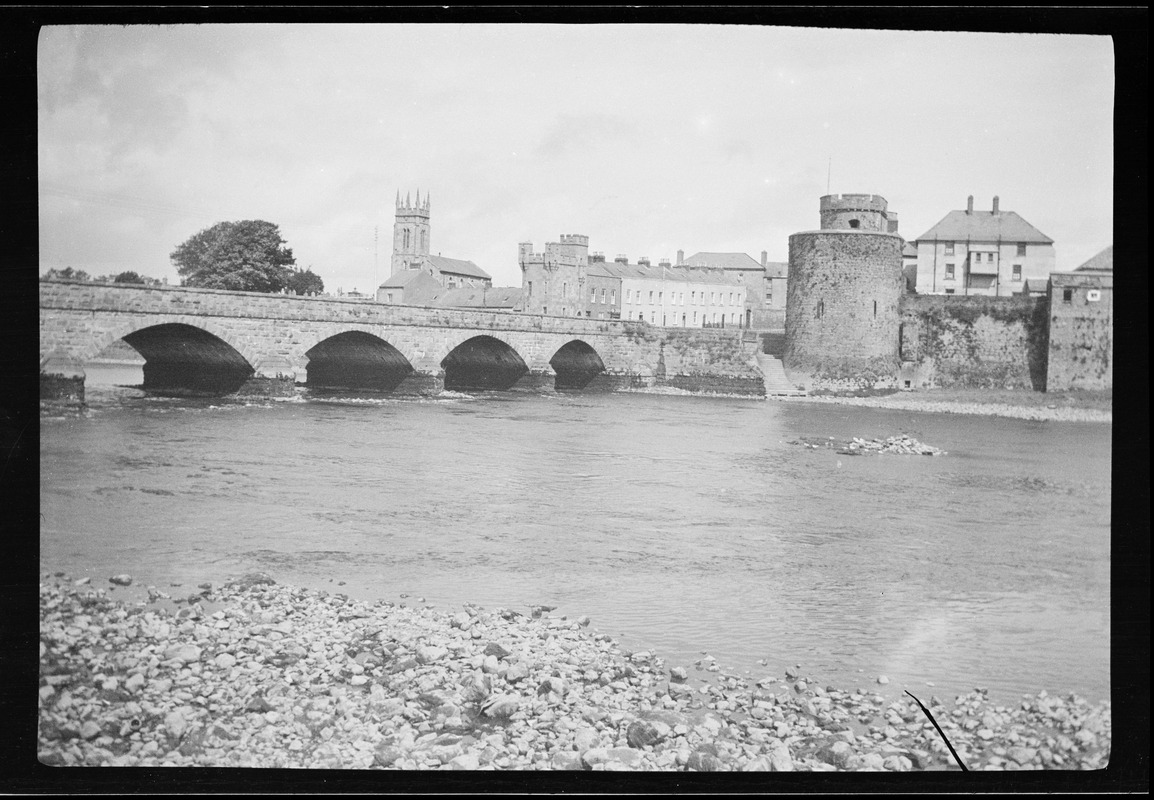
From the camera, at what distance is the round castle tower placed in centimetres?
1427

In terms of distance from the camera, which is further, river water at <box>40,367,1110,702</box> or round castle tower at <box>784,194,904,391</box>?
round castle tower at <box>784,194,904,391</box>

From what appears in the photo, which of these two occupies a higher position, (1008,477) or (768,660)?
(1008,477)

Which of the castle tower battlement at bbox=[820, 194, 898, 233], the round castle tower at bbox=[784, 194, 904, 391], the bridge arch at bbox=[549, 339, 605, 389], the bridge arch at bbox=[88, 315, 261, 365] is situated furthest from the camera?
the bridge arch at bbox=[549, 339, 605, 389]

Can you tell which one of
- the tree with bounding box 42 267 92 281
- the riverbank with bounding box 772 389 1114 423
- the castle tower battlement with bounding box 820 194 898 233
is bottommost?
the riverbank with bounding box 772 389 1114 423

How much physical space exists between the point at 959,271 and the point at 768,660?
1036cm

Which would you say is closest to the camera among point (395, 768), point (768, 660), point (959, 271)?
point (395, 768)

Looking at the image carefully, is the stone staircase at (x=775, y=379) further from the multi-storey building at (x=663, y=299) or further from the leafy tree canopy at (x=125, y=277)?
the leafy tree canopy at (x=125, y=277)

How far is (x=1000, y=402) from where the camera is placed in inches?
355

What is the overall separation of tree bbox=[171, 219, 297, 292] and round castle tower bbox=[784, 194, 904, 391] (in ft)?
25.2

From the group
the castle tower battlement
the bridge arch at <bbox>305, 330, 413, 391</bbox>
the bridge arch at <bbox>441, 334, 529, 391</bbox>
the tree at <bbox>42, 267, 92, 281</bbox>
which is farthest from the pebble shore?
the bridge arch at <bbox>441, 334, 529, 391</bbox>

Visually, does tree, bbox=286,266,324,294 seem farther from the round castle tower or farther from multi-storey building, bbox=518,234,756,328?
multi-storey building, bbox=518,234,756,328

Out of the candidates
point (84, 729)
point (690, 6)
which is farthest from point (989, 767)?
point (84, 729)

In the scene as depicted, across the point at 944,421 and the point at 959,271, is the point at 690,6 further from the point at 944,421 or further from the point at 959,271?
the point at 959,271

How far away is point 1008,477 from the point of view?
280 inches
